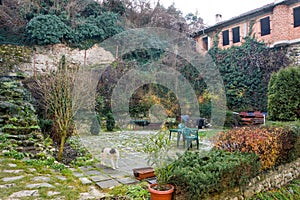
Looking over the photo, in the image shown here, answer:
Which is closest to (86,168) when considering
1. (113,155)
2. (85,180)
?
(113,155)

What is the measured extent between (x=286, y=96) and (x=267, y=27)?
6247 mm

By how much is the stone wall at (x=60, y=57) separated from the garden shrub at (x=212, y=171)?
7.34 m

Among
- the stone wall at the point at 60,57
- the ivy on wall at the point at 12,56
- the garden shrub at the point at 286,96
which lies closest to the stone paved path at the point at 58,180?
the garden shrub at the point at 286,96

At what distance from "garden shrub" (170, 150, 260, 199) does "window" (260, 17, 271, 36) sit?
10.1m

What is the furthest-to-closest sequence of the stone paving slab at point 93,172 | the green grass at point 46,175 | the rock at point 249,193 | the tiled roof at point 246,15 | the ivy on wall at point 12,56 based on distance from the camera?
1. the tiled roof at point 246,15
2. the ivy on wall at point 12,56
3. the stone paving slab at point 93,172
4. the rock at point 249,193
5. the green grass at point 46,175

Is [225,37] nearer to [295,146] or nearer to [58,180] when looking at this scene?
[295,146]

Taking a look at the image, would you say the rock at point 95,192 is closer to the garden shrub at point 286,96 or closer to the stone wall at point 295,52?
the garden shrub at point 286,96

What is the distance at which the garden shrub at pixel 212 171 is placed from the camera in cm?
235

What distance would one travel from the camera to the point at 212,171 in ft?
8.66

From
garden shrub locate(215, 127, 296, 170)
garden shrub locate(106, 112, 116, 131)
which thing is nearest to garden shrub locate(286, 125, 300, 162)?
garden shrub locate(215, 127, 296, 170)

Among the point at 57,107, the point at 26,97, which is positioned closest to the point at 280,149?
the point at 57,107

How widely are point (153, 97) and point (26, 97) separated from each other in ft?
19.0

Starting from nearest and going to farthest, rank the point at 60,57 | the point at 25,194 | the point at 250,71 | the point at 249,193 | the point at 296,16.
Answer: the point at 25,194
the point at 249,193
the point at 296,16
the point at 60,57
the point at 250,71

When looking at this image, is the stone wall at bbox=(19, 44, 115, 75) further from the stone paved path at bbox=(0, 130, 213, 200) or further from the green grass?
the stone paved path at bbox=(0, 130, 213, 200)
